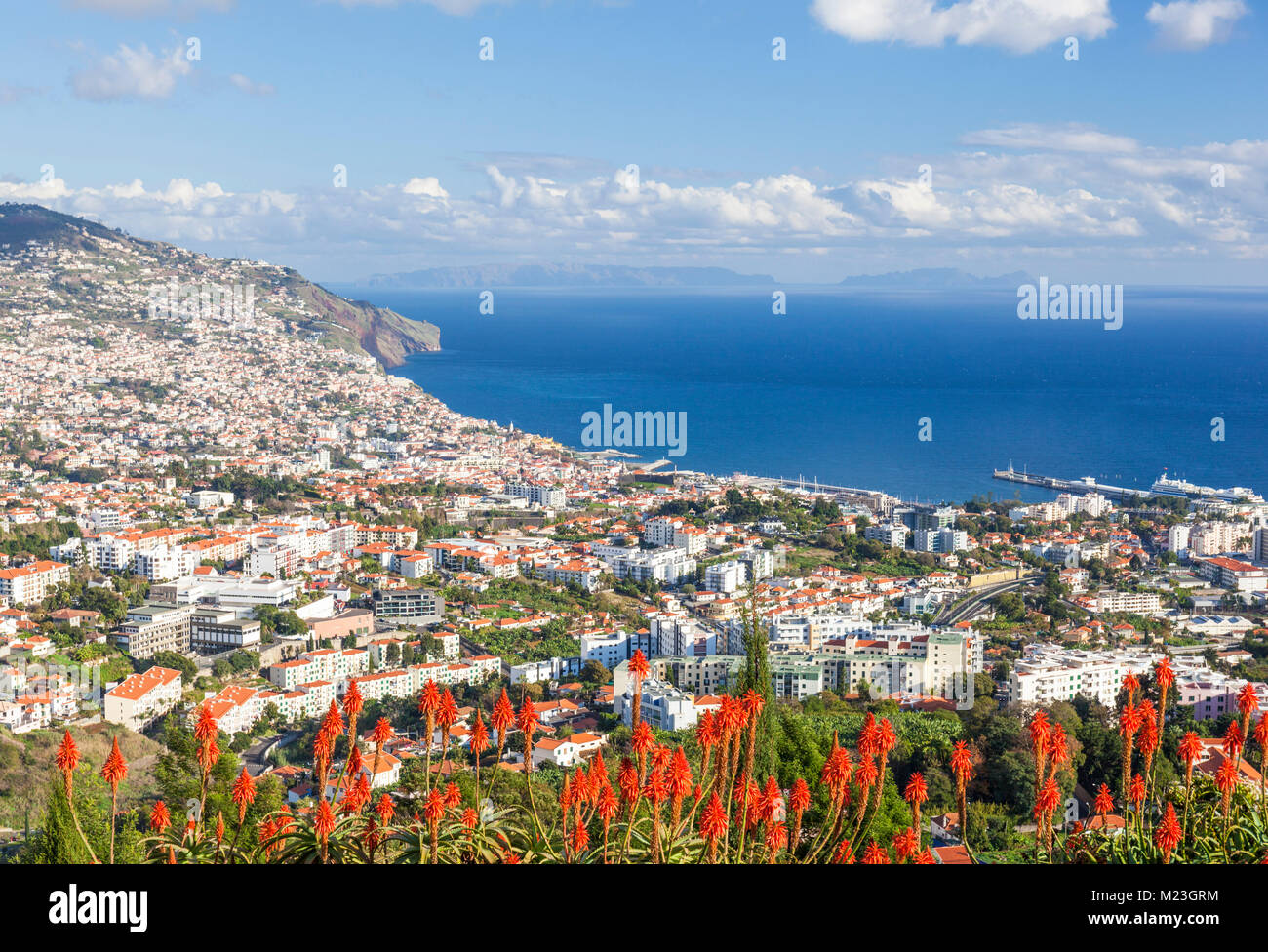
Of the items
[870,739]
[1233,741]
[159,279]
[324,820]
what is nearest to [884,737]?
[870,739]

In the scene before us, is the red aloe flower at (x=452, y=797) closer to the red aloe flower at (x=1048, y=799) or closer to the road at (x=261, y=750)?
the red aloe flower at (x=1048, y=799)

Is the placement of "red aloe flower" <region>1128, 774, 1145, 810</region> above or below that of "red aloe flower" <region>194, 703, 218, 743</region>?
below

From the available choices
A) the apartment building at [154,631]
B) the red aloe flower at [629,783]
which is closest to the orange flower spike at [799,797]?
the red aloe flower at [629,783]

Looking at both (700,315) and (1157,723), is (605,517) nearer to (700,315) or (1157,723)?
(1157,723)

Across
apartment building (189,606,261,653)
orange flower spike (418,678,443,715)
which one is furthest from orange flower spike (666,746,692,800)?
apartment building (189,606,261,653)

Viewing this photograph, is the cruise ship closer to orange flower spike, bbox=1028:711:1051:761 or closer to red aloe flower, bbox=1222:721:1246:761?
red aloe flower, bbox=1222:721:1246:761

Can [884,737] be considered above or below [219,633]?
above

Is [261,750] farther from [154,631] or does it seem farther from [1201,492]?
[1201,492]
